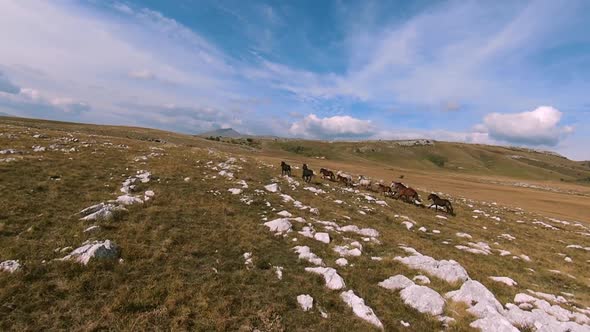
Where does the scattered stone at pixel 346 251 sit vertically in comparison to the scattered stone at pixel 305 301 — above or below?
above

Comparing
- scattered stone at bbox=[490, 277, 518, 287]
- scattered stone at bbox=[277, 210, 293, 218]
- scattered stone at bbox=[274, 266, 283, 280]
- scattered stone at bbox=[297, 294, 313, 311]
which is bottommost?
scattered stone at bbox=[297, 294, 313, 311]

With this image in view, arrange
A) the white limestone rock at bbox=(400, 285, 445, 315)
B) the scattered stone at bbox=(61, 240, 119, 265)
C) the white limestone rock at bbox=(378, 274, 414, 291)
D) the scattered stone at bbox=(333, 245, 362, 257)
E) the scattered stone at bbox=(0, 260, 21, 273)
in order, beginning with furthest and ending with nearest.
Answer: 1. the scattered stone at bbox=(333, 245, 362, 257)
2. the white limestone rock at bbox=(378, 274, 414, 291)
3. the scattered stone at bbox=(61, 240, 119, 265)
4. the white limestone rock at bbox=(400, 285, 445, 315)
5. the scattered stone at bbox=(0, 260, 21, 273)

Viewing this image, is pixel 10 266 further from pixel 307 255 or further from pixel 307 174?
pixel 307 174

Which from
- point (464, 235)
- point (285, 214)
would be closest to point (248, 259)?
point (285, 214)

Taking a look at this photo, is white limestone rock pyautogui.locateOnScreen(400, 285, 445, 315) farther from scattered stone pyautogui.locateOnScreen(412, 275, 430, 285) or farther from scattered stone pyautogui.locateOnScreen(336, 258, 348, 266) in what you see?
scattered stone pyautogui.locateOnScreen(336, 258, 348, 266)

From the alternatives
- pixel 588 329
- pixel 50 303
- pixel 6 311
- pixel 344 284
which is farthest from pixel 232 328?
pixel 588 329

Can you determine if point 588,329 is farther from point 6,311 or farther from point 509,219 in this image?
point 509,219

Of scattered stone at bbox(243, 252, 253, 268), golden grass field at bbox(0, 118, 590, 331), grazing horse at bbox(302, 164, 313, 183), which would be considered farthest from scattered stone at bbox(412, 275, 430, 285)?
grazing horse at bbox(302, 164, 313, 183)

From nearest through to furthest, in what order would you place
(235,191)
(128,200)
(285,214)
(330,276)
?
(330,276) → (128,200) → (285,214) → (235,191)

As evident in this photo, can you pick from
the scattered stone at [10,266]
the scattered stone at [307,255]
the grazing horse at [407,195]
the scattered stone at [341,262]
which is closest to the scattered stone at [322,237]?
→ the scattered stone at [307,255]

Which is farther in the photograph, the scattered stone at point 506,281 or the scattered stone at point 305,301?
the scattered stone at point 506,281

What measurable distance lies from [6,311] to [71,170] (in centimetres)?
1650

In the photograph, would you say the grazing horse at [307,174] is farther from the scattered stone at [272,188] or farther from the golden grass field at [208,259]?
the golden grass field at [208,259]

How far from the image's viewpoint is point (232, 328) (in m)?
8.15
